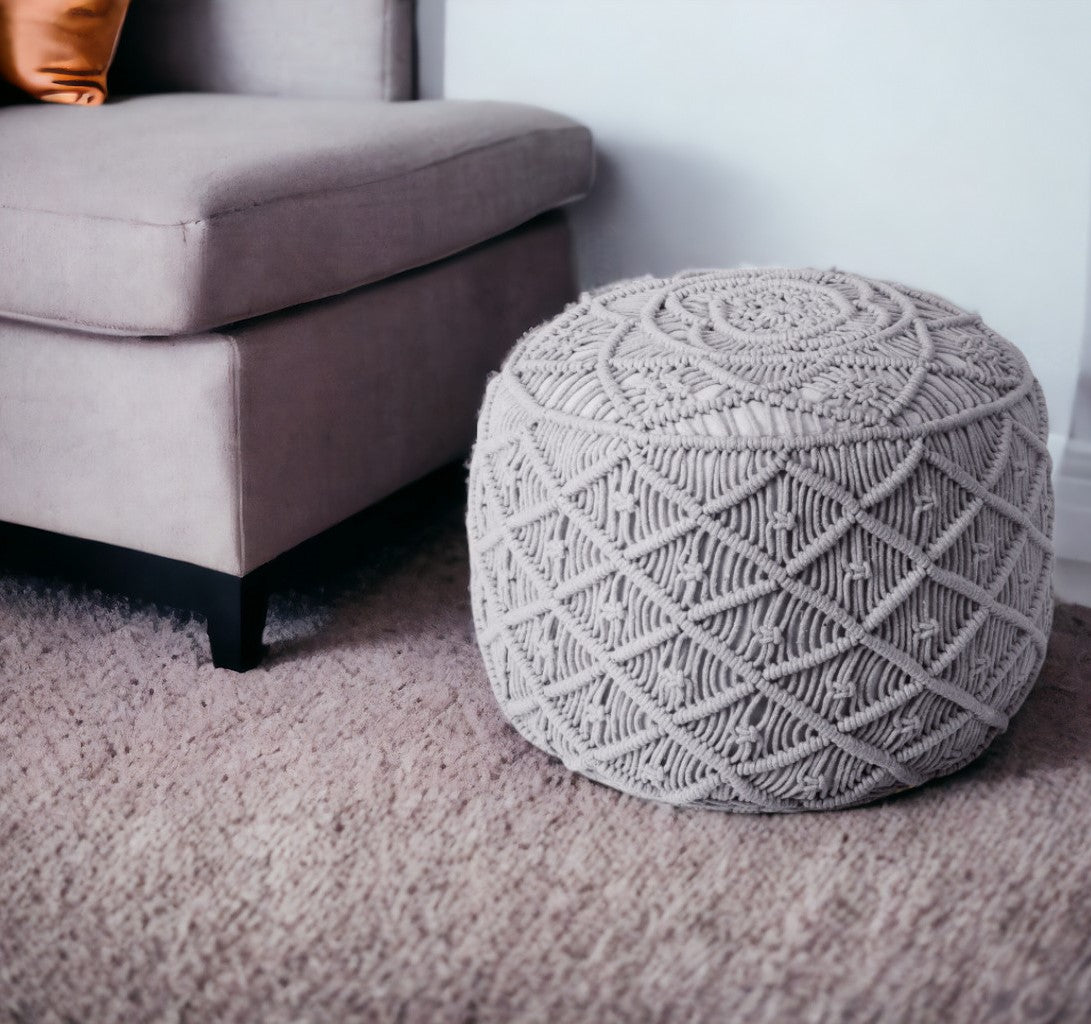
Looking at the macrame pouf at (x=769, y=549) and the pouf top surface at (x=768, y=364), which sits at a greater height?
the pouf top surface at (x=768, y=364)

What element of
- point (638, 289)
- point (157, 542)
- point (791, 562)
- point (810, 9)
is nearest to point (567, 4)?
point (810, 9)

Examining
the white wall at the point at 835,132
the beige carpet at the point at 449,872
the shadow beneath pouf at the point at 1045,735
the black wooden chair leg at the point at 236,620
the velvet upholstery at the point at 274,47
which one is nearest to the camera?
the beige carpet at the point at 449,872

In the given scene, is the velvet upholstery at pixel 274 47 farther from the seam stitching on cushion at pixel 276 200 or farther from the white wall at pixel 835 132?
the seam stitching on cushion at pixel 276 200

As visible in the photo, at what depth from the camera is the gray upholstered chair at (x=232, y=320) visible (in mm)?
956

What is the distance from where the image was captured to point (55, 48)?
4.32 ft

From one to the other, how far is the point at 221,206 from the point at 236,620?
1.20ft

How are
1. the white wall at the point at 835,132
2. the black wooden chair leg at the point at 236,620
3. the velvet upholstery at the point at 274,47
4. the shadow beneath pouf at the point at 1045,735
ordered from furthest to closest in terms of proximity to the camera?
the velvet upholstery at the point at 274,47 < the white wall at the point at 835,132 < the black wooden chair leg at the point at 236,620 < the shadow beneath pouf at the point at 1045,735

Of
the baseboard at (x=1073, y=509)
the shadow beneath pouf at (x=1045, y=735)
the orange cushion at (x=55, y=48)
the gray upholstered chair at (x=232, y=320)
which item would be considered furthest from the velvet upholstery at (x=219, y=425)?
the baseboard at (x=1073, y=509)

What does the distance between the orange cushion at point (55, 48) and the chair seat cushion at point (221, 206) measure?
93 mm

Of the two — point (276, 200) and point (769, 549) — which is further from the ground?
point (276, 200)

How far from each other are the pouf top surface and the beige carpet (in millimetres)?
301

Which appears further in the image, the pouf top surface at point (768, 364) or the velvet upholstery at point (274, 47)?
the velvet upholstery at point (274, 47)

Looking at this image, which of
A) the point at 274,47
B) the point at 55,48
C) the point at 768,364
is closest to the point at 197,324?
the point at 768,364

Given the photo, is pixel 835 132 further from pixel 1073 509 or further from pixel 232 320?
pixel 232 320
